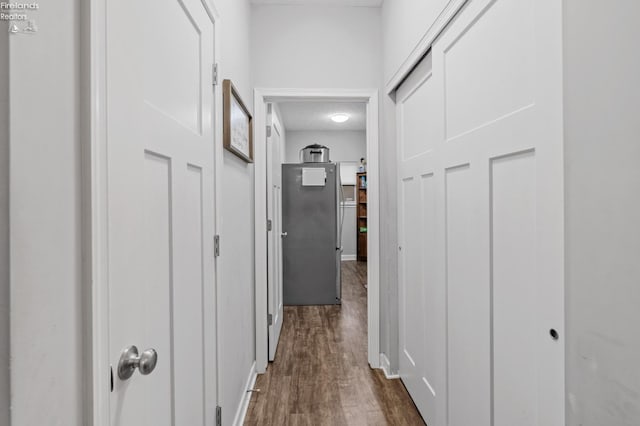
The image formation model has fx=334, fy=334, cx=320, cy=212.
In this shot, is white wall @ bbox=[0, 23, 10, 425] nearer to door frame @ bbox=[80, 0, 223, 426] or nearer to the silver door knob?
door frame @ bbox=[80, 0, 223, 426]

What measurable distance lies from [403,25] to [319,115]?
141 inches

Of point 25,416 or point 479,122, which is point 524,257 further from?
point 25,416

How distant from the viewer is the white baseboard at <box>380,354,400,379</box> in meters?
2.25

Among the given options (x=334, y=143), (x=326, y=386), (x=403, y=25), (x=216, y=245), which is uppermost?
(x=334, y=143)

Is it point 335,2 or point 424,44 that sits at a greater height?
point 335,2

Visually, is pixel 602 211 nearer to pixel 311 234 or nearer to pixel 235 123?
pixel 235 123

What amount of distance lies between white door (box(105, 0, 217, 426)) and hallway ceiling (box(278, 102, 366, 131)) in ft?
11.4

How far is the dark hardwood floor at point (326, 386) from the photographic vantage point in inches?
72.8

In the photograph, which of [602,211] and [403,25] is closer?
[602,211]

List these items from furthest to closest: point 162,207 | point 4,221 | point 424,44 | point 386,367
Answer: point 386,367 → point 424,44 → point 162,207 → point 4,221

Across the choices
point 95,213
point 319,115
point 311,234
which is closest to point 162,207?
point 95,213

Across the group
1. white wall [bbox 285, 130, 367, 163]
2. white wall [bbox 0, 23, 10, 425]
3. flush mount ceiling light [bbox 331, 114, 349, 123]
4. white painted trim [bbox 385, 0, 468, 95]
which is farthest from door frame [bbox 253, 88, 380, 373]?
white wall [bbox 285, 130, 367, 163]

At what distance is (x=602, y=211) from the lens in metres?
0.67

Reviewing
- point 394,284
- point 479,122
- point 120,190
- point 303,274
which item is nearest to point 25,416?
point 120,190
